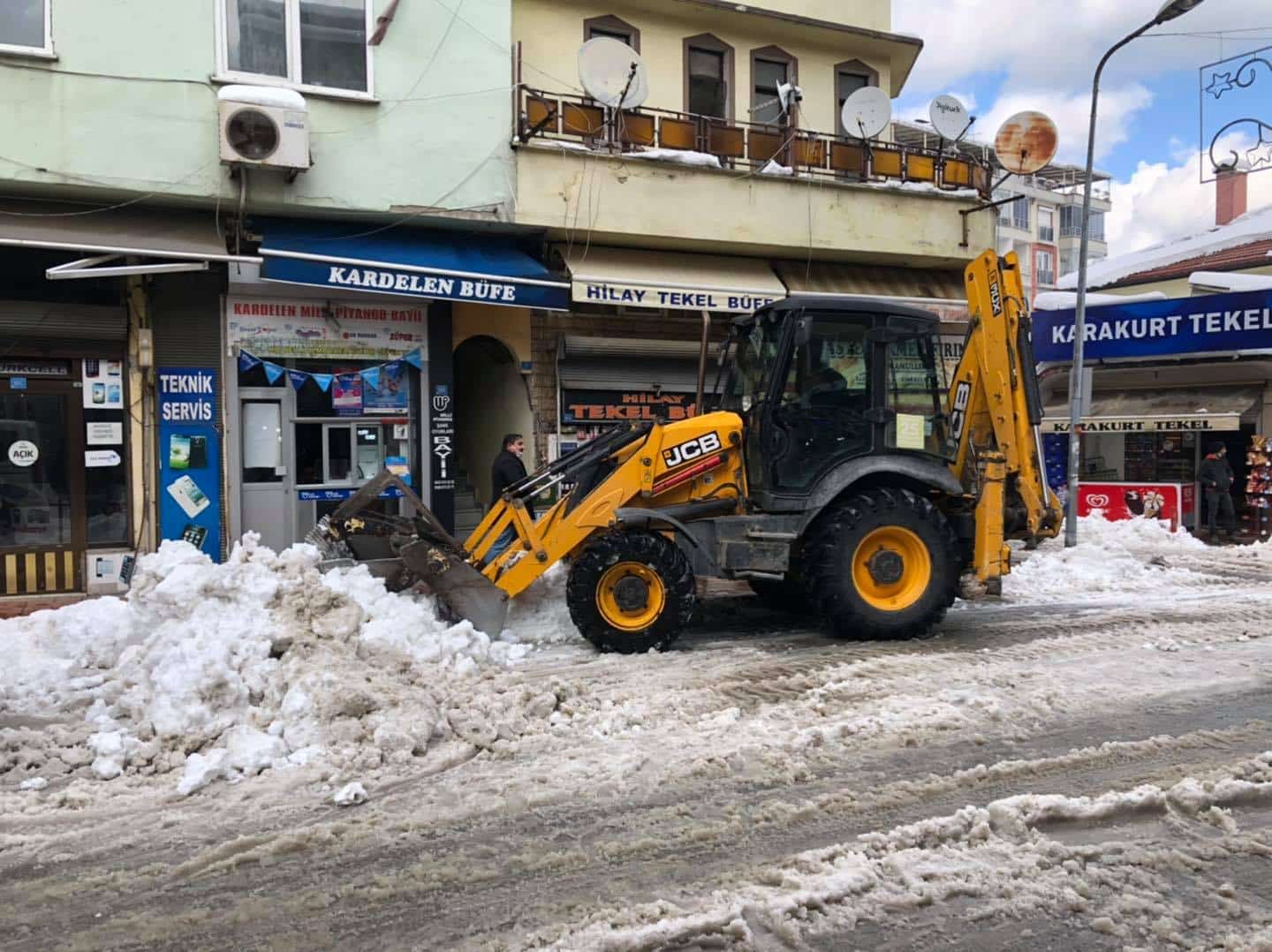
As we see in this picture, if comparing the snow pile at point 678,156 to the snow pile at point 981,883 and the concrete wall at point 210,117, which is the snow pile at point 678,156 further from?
the snow pile at point 981,883

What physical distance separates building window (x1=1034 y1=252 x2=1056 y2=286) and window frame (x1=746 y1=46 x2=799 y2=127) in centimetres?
5268

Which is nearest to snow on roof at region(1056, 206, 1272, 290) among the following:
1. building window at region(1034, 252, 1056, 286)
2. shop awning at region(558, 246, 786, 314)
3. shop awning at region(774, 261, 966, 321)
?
shop awning at region(774, 261, 966, 321)

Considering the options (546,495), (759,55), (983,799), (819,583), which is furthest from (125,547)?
(759,55)

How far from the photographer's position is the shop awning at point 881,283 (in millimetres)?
Answer: 13438

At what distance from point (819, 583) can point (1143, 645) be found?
2.52 metres

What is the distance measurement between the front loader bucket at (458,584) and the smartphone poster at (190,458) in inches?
196

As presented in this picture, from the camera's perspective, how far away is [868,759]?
5.00 m

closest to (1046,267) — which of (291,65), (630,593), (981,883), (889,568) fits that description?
(291,65)

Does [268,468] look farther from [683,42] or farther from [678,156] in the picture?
[683,42]

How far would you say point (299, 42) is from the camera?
35.6 ft

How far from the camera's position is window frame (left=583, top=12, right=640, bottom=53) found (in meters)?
13.0

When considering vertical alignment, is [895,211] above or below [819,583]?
above

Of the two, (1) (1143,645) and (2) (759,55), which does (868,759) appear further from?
(2) (759,55)

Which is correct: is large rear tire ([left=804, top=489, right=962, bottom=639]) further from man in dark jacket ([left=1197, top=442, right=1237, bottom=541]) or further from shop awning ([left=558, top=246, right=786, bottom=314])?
man in dark jacket ([left=1197, top=442, right=1237, bottom=541])
